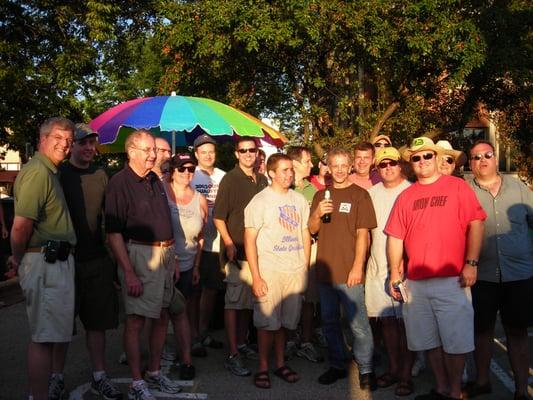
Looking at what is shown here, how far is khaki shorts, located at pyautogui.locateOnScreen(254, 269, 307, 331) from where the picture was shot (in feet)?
15.1

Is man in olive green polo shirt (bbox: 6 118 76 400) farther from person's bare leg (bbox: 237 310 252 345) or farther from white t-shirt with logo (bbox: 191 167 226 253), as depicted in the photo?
white t-shirt with logo (bbox: 191 167 226 253)

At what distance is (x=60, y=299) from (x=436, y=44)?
890 centimetres

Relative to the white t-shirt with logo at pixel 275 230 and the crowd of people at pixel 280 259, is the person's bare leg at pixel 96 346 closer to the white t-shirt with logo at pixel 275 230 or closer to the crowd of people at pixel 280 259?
the crowd of people at pixel 280 259

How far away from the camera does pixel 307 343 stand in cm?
549

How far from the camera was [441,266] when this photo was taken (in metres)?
3.93

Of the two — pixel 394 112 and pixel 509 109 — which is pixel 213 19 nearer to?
pixel 394 112

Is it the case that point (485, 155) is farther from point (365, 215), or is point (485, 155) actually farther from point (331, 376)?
point (331, 376)

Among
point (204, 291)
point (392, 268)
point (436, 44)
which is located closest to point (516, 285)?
point (392, 268)

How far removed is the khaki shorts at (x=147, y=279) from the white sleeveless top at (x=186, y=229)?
0.66 metres

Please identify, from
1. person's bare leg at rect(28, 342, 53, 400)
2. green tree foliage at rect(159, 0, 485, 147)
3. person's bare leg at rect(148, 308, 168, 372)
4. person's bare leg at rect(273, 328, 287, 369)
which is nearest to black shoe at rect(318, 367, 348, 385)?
person's bare leg at rect(273, 328, 287, 369)

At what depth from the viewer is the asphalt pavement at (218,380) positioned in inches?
176

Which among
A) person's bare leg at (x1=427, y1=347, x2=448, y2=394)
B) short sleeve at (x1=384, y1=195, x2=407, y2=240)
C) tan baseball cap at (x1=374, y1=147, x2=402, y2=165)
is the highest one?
tan baseball cap at (x1=374, y1=147, x2=402, y2=165)

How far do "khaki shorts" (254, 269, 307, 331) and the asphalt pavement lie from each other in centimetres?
53

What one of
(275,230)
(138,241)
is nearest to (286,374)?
(275,230)
